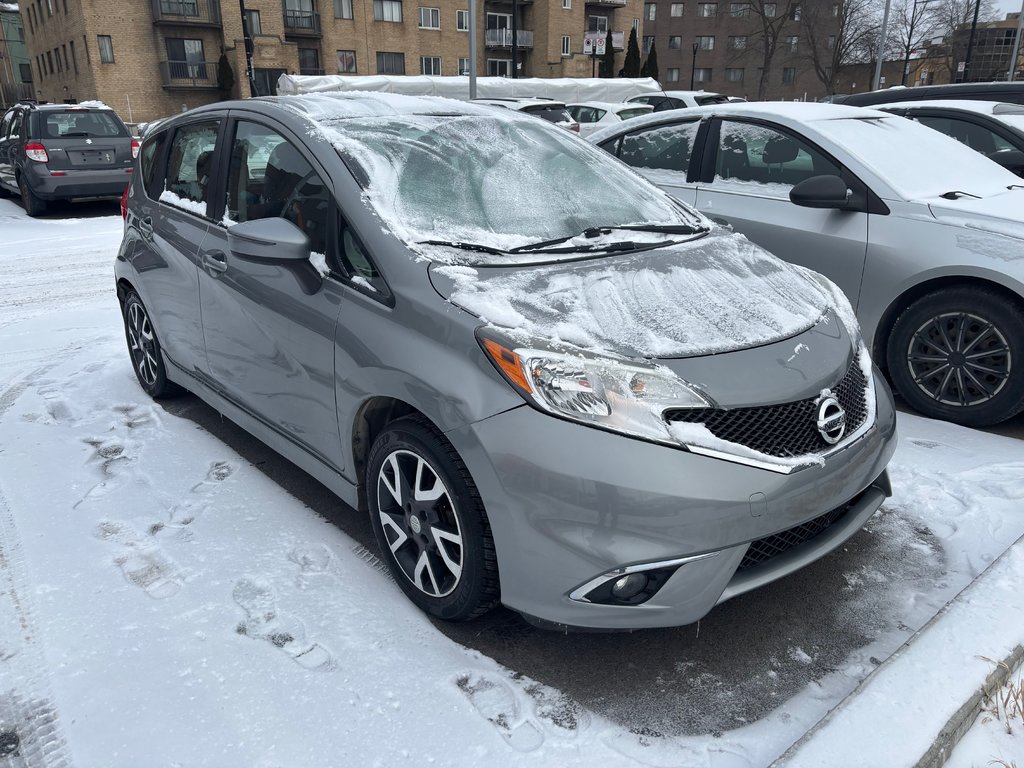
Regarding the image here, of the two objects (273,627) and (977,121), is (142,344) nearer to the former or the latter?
(273,627)

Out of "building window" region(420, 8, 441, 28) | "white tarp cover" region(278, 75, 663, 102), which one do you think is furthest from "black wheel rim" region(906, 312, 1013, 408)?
"building window" region(420, 8, 441, 28)

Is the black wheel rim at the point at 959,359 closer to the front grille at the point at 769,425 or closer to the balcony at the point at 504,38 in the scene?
the front grille at the point at 769,425

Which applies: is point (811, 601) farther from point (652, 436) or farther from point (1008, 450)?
point (1008, 450)

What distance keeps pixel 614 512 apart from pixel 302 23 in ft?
149

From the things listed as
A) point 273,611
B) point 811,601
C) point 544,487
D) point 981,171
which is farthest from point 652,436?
point 981,171

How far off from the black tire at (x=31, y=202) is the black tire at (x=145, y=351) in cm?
862

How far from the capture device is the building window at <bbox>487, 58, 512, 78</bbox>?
47844 mm

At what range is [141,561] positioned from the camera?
9.89ft

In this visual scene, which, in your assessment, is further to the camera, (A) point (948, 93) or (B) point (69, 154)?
(B) point (69, 154)

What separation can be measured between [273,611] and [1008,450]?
3443 mm

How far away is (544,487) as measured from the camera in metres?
2.15

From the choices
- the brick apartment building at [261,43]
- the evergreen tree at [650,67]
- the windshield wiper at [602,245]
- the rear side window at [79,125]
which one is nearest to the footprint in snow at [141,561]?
the windshield wiper at [602,245]

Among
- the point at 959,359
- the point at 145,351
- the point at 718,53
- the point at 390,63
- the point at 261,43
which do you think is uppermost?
the point at 718,53

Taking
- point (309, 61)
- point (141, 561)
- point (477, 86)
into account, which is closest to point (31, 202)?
point (141, 561)
